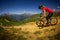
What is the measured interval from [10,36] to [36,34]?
0.53m

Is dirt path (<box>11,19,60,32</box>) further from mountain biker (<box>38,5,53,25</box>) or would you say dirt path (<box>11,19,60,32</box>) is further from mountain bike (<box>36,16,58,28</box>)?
mountain biker (<box>38,5,53,25</box>)

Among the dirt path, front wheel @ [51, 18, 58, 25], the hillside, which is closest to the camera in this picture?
the hillside

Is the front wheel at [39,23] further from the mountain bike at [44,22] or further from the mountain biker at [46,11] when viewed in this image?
the mountain biker at [46,11]

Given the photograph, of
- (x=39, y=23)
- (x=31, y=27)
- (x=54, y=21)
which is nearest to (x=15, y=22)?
(x=31, y=27)

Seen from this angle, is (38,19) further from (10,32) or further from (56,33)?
(10,32)

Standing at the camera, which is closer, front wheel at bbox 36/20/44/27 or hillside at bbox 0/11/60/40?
hillside at bbox 0/11/60/40

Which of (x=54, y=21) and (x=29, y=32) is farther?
(x=54, y=21)

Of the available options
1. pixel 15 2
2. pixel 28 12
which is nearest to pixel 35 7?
pixel 28 12

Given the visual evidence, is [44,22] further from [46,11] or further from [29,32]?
[29,32]

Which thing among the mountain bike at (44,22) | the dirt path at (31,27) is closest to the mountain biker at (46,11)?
the mountain bike at (44,22)

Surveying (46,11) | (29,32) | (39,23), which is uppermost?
(46,11)

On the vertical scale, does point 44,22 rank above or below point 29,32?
above

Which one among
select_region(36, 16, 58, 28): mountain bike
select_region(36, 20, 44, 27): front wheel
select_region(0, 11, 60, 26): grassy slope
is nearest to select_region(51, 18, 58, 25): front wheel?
select_region(36, 16, 58, 28): mountain bike

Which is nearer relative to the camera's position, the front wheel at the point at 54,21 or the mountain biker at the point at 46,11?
the mountain biker at the point at 46,11
